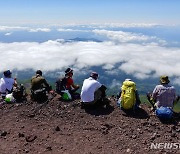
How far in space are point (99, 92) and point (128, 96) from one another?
1.91m

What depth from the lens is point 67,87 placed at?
1883 centimetres

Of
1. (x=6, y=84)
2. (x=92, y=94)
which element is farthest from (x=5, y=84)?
(x=92, y=94)

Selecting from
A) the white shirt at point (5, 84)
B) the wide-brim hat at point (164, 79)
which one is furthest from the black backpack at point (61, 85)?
the wide-brim hat at point (164, 79)

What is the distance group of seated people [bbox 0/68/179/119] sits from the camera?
15.8m

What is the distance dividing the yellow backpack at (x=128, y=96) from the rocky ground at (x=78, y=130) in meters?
0.57

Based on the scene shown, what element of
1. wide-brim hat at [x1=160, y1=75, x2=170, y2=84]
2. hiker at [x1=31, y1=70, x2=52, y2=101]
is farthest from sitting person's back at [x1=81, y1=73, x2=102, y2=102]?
wide-brim hat at [x1=160, y1=75, x2=170, y2=84]

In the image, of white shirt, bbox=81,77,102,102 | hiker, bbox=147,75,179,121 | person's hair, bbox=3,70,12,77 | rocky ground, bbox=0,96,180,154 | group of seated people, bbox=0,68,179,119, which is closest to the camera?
rocky ground, bbox=0,96,180,154

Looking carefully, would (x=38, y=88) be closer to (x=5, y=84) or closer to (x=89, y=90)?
(x=5, y=84)

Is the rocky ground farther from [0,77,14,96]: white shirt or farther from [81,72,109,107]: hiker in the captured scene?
[0,77,14,96]: white shirt

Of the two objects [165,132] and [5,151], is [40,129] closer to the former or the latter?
[5,151]

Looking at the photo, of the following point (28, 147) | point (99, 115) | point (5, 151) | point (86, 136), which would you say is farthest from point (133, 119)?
point (5, 151)

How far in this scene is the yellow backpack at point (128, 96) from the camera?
15797mm

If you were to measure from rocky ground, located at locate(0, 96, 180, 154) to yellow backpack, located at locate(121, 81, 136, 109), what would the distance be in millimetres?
571

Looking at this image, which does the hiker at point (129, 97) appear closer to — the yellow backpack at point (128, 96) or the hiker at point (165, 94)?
the yellow backpack at point (128, 96)
